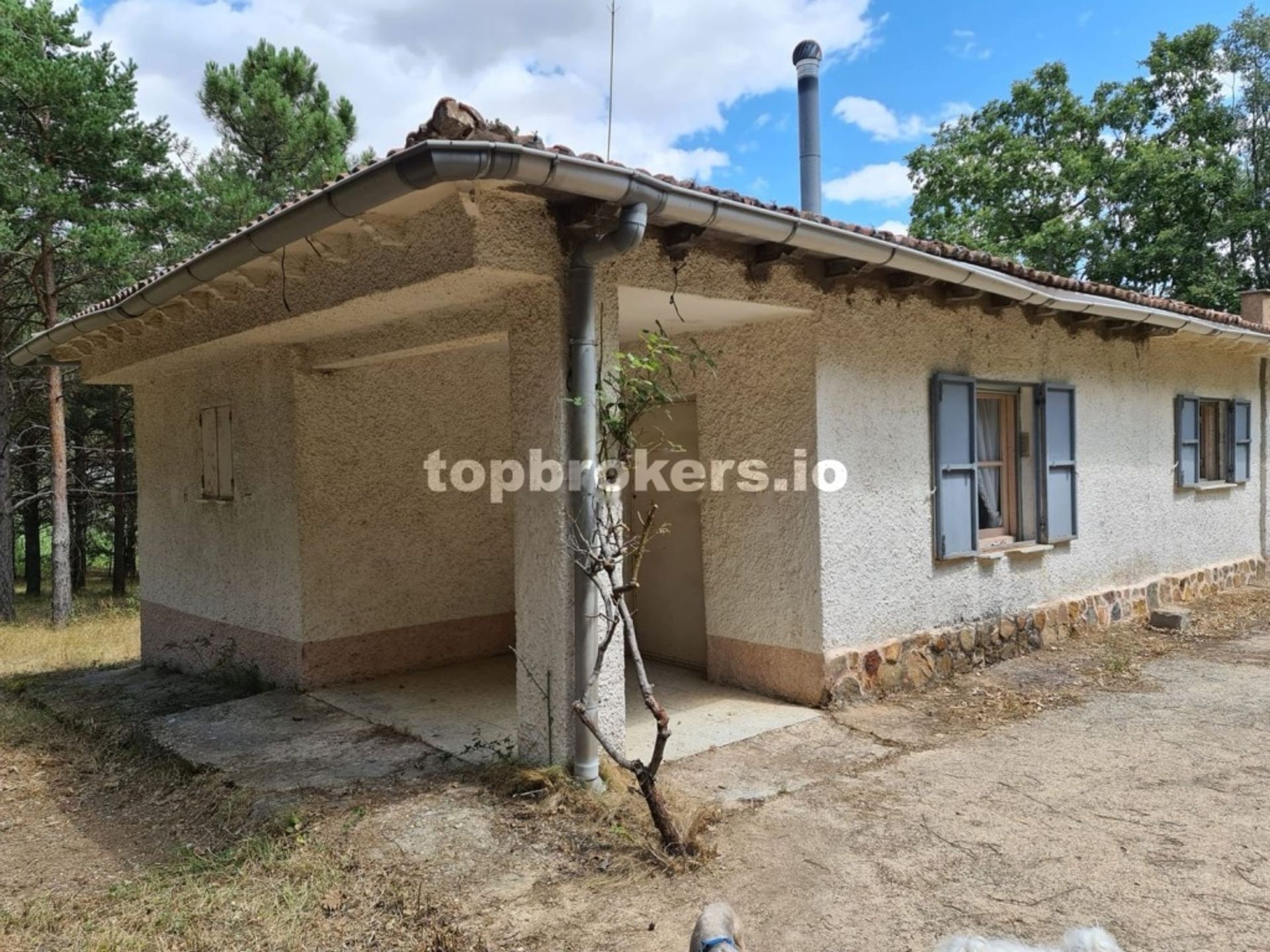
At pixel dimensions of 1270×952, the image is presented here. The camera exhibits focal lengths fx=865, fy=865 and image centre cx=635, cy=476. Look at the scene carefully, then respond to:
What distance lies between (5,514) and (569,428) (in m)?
15.9

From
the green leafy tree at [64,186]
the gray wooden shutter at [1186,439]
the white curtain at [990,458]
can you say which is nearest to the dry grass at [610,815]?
the white curtain at [990,458]

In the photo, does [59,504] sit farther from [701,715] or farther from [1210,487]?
[1210,487]

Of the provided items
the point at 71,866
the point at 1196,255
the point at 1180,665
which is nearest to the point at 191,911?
the point at 71,866

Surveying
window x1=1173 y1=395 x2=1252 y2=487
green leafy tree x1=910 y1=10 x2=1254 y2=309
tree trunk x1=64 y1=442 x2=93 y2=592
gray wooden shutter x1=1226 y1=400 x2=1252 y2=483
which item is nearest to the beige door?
window x1=1173 y1=395 x2=1252 y2=487

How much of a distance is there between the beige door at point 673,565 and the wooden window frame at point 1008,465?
2.61 metres

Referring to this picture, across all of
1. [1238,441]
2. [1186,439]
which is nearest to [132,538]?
[1186,439]

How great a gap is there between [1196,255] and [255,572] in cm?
2627

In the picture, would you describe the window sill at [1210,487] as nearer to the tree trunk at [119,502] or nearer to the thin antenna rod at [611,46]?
the thin antenna rod at [611,46]

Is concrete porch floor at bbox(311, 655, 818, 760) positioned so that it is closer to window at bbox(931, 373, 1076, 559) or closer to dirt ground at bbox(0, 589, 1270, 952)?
dirt ground at bbox(0, 589, 1270, 952)

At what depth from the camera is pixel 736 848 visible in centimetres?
400

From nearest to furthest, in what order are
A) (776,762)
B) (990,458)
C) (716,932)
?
1. (716,932)
2. (776,762)
3. (990,458)

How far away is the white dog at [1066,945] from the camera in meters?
2.76

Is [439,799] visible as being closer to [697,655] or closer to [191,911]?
[191,911]

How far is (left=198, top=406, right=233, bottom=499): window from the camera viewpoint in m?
7.61
